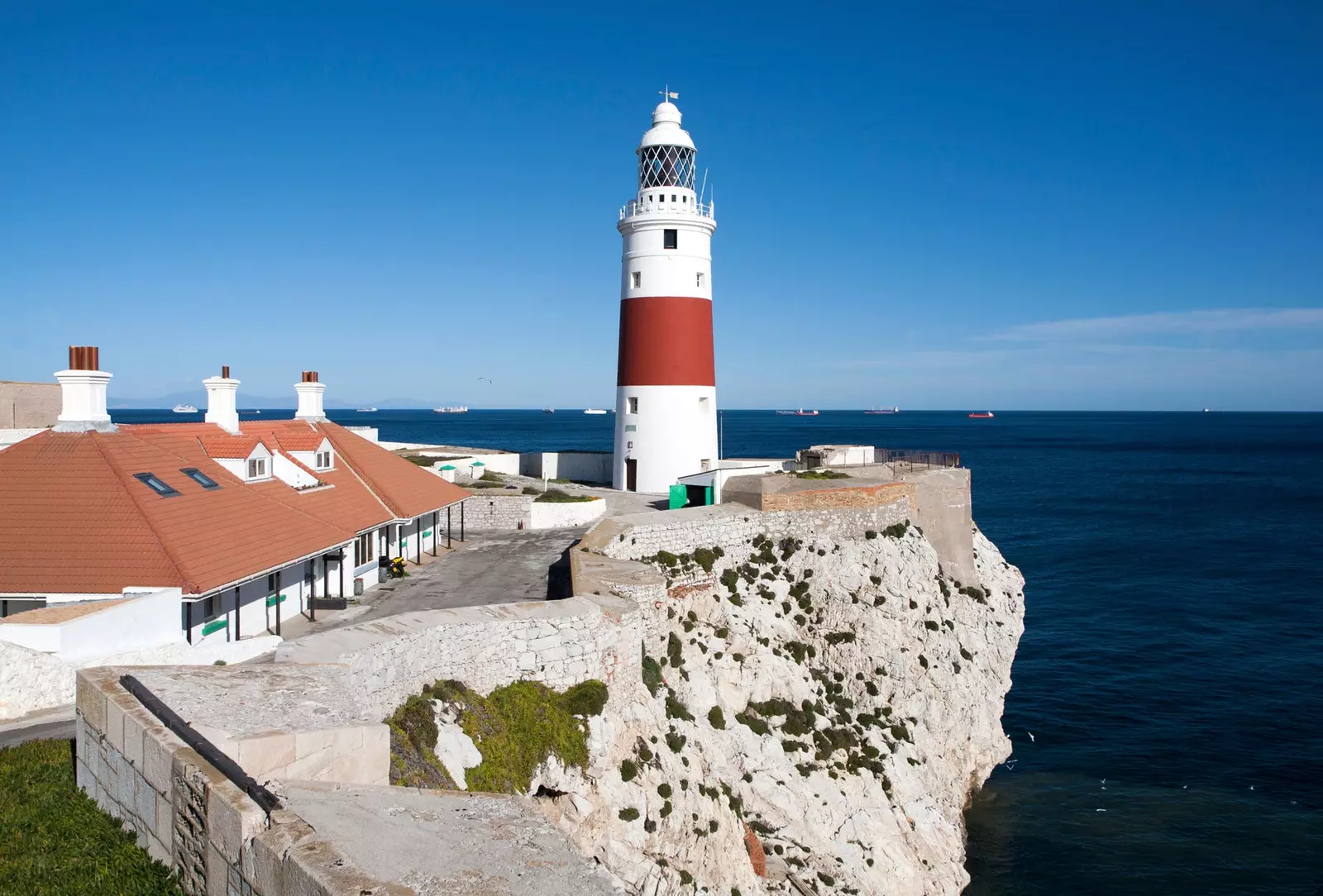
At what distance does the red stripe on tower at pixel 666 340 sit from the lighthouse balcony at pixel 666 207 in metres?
2.96

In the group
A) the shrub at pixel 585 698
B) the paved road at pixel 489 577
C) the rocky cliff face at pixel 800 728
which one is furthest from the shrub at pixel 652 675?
the shrub at pixel 585 698

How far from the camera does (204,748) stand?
23.3ft

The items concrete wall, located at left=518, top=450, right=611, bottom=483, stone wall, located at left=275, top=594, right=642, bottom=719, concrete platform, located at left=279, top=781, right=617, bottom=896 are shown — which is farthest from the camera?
concrete wall, located at left=518, top=450, right=611, bottom=483

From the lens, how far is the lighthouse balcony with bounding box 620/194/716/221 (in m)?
31.2

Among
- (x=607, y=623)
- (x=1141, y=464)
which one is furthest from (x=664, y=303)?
(x=1141, y=464)

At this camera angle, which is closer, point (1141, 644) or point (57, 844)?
point (57, 844)

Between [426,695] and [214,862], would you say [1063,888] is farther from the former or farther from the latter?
[214,862]

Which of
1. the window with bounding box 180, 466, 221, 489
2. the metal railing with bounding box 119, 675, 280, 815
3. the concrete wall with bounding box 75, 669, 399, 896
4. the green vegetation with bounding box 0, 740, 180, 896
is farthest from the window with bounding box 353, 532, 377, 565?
the metal railing with bounding box 119, 675, 280, 815

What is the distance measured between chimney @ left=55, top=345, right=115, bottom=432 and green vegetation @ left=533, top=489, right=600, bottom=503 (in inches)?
600

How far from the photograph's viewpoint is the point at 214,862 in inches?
257

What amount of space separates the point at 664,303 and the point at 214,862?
26499mm

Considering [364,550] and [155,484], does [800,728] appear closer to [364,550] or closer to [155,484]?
[364,550]

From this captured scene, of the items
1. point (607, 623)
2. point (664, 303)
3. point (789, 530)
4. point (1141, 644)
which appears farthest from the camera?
point (1141, 644)

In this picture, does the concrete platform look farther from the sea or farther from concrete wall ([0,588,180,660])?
the sea
